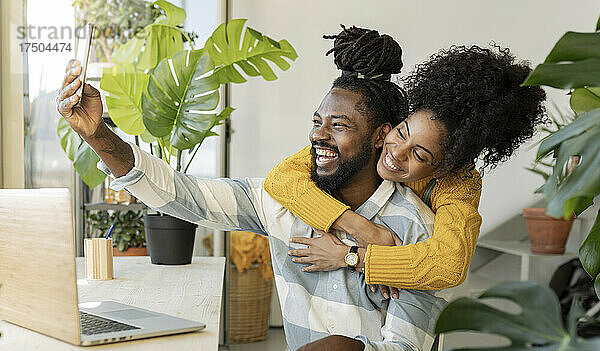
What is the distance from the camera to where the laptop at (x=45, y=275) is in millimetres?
957

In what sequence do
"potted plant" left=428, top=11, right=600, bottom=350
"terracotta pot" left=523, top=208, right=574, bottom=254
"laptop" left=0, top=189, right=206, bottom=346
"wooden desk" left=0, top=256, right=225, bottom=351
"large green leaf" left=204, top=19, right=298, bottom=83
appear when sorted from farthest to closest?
"terracotta pot" left=523, top=208, right=574, bottom=254 → "large green leaf" left=204, top=19, right=298, bottom=83 → "wooden desk" left=0, top=256, right=225, bottom=351 → "laptop" left=0, top=189, right=206, bottom=346 → "potted plant" left=428, top=11, right=600, bottom=350

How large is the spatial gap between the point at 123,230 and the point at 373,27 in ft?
5.75

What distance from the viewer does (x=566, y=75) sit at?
74 centimetres

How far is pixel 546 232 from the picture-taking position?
338 cm

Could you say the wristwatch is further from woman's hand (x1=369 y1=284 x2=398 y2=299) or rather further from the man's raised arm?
the man's raised arm

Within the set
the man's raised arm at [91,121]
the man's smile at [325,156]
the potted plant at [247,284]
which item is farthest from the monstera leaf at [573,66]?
the potted plant at [247,284]

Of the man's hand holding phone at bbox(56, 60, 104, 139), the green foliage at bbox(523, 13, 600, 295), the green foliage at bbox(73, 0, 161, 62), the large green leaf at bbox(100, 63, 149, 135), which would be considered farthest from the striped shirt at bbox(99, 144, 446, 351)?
the green foliage at bbox(73, 0, 161, 62)

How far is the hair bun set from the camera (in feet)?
4.80

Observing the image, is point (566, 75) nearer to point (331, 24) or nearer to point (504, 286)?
point (504, 286)

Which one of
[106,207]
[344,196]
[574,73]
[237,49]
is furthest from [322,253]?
[106,207]

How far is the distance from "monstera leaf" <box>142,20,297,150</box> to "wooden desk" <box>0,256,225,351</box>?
0.45 meters

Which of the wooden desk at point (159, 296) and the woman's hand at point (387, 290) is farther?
the woman's hand at point (387, 290)

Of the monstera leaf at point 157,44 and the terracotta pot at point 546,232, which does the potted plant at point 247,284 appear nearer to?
the monstera leaf at point 157,44

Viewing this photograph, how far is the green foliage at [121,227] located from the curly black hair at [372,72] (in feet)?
5.53
